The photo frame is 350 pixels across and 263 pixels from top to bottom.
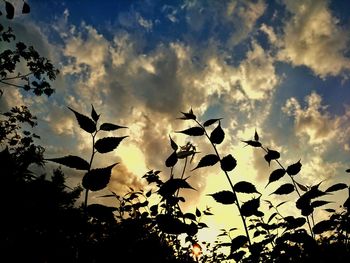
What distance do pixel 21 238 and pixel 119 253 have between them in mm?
465

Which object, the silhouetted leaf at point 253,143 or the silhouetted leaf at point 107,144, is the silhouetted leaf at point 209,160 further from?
the silhouetted leaf at point 107,144

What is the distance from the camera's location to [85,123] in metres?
1.69

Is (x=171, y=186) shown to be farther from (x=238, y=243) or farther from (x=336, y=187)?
(x=336, y=187)

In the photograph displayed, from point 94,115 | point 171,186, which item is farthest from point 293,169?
point 94,115

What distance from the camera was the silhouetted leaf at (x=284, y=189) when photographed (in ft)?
8.36

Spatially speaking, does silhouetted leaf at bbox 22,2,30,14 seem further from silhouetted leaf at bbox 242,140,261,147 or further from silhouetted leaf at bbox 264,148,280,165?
silhouetted leaf at bbox 264,148,280,165

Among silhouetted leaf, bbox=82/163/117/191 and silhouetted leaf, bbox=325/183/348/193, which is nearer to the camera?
silhouetted leaf, bbox=82/163/117/191

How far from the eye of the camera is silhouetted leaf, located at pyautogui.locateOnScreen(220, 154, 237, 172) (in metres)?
2.17

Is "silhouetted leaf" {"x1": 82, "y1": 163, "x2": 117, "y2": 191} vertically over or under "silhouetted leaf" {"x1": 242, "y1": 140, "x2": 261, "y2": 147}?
under

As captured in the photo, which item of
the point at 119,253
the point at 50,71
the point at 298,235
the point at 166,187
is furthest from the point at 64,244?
the point at 50,71

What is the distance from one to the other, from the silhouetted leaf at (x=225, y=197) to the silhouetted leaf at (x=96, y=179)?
898 mm

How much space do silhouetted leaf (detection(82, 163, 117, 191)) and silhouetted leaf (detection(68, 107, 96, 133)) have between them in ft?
0.99

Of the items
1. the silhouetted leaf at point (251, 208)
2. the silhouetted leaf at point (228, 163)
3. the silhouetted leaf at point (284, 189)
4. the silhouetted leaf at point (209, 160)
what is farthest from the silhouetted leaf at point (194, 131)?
the silhouetted leaf at point (284, 189)

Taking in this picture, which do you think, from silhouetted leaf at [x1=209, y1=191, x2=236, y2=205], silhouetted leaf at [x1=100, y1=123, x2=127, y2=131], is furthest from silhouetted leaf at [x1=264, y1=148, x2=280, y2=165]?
silhouetted leaf at [x1=100, y1=123, x2=127, y2=131]
